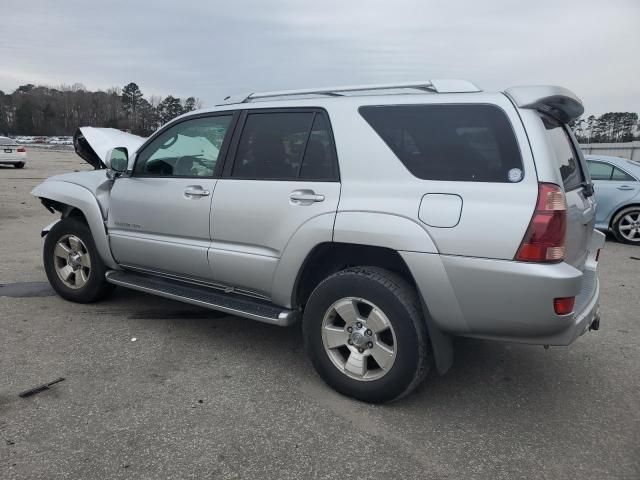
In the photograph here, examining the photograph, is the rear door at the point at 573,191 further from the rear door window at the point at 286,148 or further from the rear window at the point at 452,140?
the rear door window at the point at 286,148

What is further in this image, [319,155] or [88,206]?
[88,206]

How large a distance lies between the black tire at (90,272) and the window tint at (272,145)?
5.90ft

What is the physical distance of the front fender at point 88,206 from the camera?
4.37m

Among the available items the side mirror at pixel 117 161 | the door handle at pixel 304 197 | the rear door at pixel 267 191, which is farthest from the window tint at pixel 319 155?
the side mirror at pixel 117 161

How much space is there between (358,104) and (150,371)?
2261 mm

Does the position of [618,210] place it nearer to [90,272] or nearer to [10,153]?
[90,272]

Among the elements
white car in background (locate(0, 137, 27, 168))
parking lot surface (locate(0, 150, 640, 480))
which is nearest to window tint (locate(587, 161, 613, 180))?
parking lot surface (locate(0, 150, 640, 480))

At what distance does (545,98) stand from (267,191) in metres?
1.75

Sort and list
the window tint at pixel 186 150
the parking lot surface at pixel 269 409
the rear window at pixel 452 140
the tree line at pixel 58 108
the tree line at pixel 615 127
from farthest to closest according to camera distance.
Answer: the tree line at pixel 58 108 < the tree line at pixel 615 127 < the window tint at pixel 186 150 < the rear window at pixel 452 140 < the parking lot surface at pixel 269 409

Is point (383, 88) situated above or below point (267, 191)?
above

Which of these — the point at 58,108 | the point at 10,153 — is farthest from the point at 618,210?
the point at 58,108

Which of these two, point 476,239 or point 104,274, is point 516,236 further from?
point 104,274

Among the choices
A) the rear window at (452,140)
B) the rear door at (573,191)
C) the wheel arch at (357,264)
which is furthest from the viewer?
the wheel arch at (357,264)

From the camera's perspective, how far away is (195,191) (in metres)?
3.71
